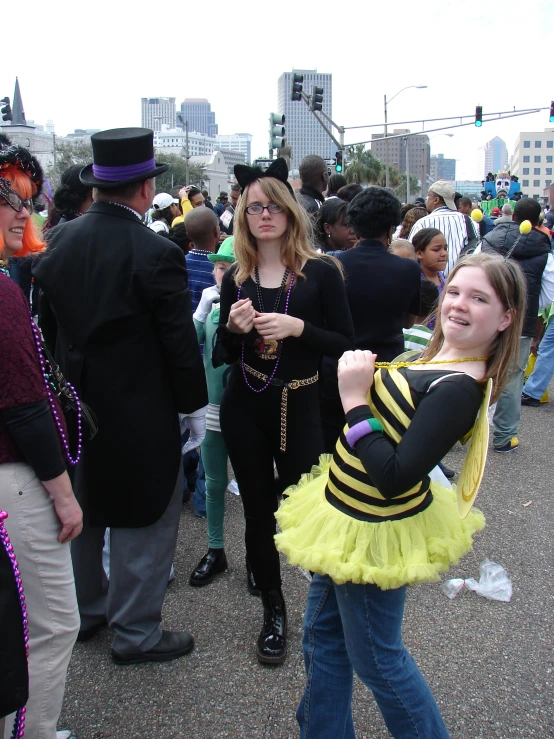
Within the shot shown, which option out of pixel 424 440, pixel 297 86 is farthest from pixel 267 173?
pixel 297 86

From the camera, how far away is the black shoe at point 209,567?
10.5ft

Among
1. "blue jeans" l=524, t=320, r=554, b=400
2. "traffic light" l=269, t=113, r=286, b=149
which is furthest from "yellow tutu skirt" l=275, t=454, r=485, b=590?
"traffic light" l=269, t=113, r=286, b=149

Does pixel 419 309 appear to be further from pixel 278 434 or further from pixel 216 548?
pixel 216 548

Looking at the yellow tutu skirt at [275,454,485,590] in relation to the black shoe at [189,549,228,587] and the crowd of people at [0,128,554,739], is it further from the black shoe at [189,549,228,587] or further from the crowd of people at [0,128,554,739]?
the black shoe at [189,549,228,587]

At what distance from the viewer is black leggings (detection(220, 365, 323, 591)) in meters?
2.58

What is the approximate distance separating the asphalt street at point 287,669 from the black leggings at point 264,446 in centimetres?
38

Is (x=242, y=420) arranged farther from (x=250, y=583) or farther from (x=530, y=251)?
(x=530, y=251)

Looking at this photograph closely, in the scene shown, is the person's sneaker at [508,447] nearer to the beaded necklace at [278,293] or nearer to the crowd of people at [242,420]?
the crowd of people at [242,420]

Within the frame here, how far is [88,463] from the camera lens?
2.44m

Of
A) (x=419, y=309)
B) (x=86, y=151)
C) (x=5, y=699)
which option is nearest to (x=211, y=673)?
(x=5, y=699)

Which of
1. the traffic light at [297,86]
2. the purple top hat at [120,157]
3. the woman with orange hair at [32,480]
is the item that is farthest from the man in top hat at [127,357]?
the traffic light at [297,86]

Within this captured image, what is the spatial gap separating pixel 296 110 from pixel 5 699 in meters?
182

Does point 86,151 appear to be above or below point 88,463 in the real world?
above

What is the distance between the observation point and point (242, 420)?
2605 mm
